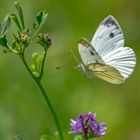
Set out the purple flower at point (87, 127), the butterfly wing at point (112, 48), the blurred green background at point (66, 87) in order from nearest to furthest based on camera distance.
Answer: the purple flower at point (87, 127), the butterfly wing at point (112, 48), the blurred green background at point (66, 87)

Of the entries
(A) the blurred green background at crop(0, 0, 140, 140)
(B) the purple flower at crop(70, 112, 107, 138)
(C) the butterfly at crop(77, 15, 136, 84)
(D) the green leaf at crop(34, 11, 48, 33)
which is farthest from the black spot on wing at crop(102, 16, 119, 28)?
(A) the blurred green background at crop(0, 0, 140, 140)

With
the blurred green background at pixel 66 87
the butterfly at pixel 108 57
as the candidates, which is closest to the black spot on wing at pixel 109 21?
the butterfly at pixel 108 57

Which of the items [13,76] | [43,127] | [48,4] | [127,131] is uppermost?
[48,4]

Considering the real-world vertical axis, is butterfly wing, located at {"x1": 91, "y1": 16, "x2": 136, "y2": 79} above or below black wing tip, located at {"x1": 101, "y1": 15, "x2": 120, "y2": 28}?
below

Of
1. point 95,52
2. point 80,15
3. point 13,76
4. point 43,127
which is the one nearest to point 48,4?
point 80,15

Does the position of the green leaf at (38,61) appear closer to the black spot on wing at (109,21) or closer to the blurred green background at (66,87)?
the black spot on wing at (109,21)

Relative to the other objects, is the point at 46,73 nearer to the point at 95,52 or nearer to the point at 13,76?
the point at 13,76

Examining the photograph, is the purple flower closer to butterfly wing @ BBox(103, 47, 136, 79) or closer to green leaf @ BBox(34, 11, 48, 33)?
butterfly wing @ BBox(103, 47, 136, 79)
